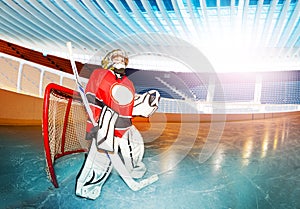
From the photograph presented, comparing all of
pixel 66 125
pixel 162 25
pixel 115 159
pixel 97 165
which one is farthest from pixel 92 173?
pixel 162 25

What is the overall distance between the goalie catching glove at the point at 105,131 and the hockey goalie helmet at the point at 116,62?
30 centimetres

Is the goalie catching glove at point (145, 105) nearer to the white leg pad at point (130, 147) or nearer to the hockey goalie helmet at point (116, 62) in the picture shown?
the white leg pad at point (130, 147)

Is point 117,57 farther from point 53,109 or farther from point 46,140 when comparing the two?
point 53,109

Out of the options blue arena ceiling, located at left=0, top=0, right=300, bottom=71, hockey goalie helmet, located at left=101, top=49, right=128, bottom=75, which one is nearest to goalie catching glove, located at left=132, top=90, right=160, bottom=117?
hockey goalie helmet, located at left=101, top=49, right=128, bottom=75

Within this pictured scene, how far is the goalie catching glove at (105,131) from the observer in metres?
1.17

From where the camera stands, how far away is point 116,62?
1359mm

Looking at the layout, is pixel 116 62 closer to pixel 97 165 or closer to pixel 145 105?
pixel 145 105

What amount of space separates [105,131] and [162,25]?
6227mm

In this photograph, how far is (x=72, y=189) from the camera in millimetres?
1564

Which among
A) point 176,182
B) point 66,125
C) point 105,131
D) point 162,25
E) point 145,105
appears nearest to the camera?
point 105,131

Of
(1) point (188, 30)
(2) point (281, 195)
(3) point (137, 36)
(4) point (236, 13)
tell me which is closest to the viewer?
(2) point (281, 195)

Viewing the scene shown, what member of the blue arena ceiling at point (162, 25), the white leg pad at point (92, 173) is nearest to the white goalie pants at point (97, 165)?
the white leg pad at point (92, 173)

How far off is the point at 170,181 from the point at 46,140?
1.06 metres

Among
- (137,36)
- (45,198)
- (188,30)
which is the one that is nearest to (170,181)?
(45,198)
